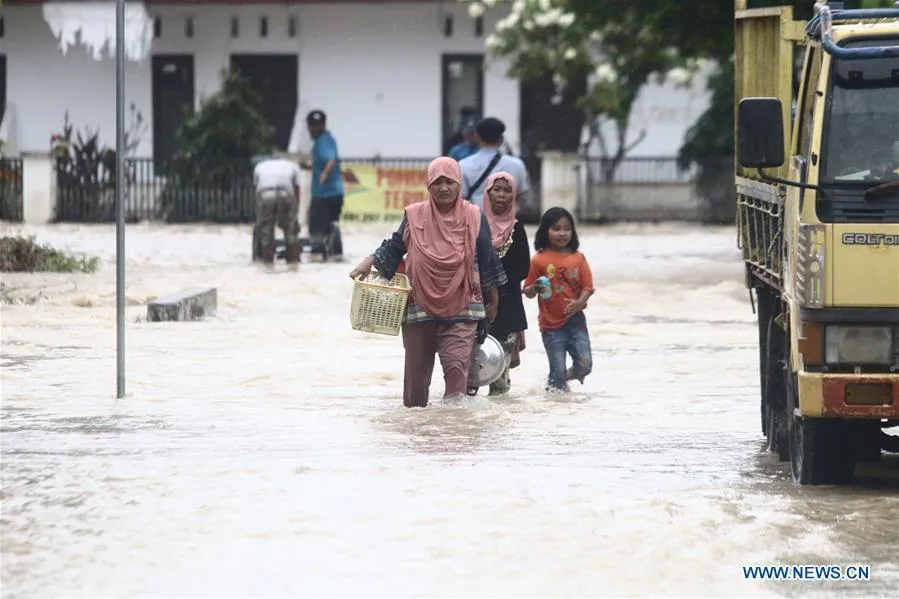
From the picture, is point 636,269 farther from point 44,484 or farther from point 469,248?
point 44,484

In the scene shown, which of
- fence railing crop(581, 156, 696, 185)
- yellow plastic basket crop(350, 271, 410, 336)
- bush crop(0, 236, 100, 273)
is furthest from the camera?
fence railing crop(581, 156, 696, 185)

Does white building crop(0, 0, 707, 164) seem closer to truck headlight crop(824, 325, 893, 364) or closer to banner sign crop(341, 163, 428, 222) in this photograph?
banner sign crop(341, 163, 428, 222)

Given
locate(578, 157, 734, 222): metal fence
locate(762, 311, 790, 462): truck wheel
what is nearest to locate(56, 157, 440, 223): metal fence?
locate(578, 157, 734, 222): metal fence

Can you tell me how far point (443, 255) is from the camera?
466 inches

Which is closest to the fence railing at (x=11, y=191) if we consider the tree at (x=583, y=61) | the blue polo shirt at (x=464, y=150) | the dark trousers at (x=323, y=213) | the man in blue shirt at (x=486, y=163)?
the tree at (x=583, y=61)

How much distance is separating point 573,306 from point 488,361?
0.85 m

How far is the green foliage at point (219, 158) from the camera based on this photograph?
3612cm

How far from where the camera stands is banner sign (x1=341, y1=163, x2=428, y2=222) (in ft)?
117

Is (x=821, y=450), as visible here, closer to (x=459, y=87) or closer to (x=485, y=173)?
(x=485, y=173)

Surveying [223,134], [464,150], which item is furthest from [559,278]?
[223,134]

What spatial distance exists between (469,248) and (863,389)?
3619 millimetres

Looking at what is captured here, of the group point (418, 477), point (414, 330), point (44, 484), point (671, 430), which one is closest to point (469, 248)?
point (414, 330)

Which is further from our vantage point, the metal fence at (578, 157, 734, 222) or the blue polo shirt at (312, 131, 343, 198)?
the metal fence at (578, 157, 734, 222)

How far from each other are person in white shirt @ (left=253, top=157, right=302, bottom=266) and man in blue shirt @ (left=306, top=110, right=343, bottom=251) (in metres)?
0.31
